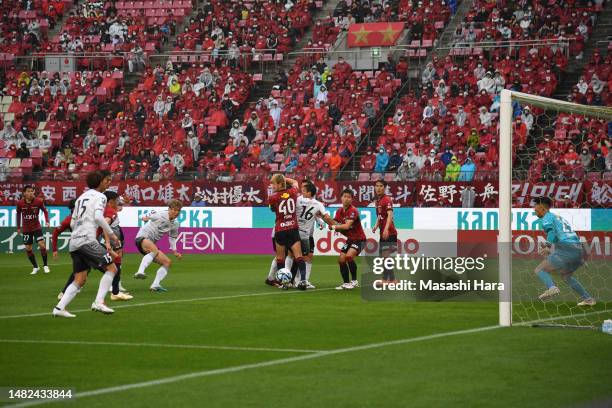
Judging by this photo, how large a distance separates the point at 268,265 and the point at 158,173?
8.92m

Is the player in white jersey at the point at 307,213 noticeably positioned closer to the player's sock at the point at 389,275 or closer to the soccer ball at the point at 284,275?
the soccer ball at the point at 284,275

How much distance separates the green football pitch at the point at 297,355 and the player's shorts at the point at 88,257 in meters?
0.75

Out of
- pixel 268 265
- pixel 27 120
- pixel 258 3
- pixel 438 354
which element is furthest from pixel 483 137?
pixel 438 354

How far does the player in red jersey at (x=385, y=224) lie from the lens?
64.0ft

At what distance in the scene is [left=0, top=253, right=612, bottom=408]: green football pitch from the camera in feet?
29.1

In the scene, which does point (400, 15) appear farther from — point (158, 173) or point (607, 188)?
point (607, 188)

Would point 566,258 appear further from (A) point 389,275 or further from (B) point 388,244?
(B) point 388,244

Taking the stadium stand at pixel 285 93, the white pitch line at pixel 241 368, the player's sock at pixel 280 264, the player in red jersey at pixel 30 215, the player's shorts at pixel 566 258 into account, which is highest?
the stadium stand at pixel 285 93

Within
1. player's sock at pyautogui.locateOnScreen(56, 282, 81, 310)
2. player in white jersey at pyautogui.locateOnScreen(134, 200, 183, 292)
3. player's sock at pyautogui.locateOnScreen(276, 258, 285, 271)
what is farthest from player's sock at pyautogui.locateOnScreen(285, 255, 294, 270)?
player's sock at pyautogui.locateOnScreen(56, 282, 81, 310)

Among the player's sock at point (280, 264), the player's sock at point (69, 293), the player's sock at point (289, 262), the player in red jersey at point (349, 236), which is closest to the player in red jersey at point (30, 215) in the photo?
the player's sock at point (289, 262)

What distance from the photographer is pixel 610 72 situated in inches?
1336

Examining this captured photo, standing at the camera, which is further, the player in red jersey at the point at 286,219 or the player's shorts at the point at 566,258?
the player in red jersey at the point at 286,219

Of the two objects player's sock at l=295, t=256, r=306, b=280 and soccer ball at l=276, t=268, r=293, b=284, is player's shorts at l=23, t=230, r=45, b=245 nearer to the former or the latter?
soccer ball at l=276, t=268, r=293, b=284

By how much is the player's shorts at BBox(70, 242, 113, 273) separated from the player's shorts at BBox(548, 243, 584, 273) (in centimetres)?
671
